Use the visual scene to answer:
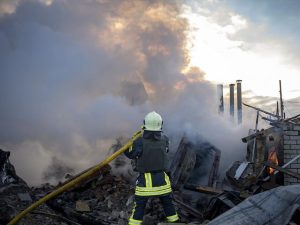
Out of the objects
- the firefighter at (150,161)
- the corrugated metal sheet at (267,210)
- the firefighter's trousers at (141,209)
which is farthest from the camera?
the firefighter at (150,161)

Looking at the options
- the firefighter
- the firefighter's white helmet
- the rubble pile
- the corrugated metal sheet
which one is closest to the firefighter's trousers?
the firefighter

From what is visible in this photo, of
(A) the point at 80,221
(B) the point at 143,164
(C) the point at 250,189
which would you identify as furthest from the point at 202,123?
(B) the point at 143,164

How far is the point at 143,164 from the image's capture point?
471cm

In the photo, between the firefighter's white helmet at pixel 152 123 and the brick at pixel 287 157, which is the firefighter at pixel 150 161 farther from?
the brick at pixel 287 157

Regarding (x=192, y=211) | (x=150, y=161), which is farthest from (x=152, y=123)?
(x=192, y=211)

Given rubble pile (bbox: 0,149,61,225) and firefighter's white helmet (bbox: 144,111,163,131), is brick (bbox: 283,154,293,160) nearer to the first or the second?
firefighter's white helmet (bbox: 144,111,163,131)

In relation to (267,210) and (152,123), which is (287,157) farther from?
(152,123)

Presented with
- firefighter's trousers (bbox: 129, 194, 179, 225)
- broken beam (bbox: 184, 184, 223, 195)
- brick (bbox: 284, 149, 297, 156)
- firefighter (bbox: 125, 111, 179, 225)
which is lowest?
broken beam (bbox: 184, 184, 223, 195)

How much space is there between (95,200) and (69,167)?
3.27m

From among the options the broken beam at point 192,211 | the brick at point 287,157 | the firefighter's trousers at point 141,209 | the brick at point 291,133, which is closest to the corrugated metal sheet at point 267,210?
the firefighter's trousers at point 141,209

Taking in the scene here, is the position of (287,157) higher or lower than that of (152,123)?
lower

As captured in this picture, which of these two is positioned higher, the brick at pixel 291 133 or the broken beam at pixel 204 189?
the brick at pixel 291 133

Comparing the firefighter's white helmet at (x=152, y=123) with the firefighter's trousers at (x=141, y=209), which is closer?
the firefighter's trousers at (x=141, y=209)

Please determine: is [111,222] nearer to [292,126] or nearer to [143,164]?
[143,164]
